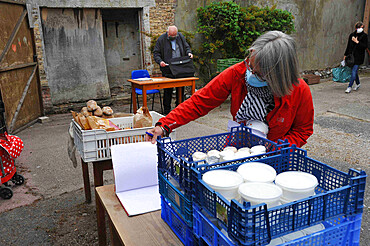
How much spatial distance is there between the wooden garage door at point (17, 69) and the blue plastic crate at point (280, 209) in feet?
20.1

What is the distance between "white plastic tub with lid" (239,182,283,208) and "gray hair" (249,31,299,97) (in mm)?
765

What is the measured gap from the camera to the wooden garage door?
20.7ft

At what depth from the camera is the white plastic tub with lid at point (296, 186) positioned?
3.85 ft

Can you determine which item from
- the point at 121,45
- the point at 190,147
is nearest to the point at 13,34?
the point at 121,45

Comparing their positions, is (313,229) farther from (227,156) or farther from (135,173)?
(135,173)

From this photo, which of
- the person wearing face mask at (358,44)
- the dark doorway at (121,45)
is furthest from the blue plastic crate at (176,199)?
the person wearing face mask at (358,44)

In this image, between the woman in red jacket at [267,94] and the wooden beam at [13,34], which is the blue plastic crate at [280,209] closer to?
the woman in red jacket at [267,94]

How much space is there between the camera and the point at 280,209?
1.05 meters

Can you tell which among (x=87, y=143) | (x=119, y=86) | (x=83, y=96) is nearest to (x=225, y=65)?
(x=119, y=86)

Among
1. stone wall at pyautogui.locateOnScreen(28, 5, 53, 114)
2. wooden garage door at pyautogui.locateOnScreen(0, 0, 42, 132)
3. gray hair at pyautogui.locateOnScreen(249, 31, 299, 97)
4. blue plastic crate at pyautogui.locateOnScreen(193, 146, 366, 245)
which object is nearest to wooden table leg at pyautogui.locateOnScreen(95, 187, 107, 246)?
blue plastic crate at pyautogui.locateOnScreen(193, 146, 366, 245)

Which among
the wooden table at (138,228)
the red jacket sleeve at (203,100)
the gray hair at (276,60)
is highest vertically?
the gray hair at (276,60)

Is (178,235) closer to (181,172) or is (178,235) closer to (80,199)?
(181,172)

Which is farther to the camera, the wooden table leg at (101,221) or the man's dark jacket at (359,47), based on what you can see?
the man's dark jacket at (359,47)

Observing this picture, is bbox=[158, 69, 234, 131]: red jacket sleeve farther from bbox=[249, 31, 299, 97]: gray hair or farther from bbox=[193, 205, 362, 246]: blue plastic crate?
bbox=[193, 205, 362, 246]: blue plastic crate
